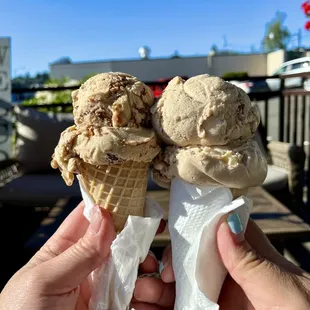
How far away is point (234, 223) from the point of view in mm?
978

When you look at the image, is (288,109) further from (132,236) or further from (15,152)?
(132,236)

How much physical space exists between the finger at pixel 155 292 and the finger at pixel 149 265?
4 cm

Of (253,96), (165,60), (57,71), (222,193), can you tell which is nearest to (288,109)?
(253,96)

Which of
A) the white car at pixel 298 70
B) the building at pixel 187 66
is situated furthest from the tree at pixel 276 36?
the white car at pixel 298 70

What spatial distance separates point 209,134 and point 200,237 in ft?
0.86

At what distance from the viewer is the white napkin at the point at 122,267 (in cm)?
103

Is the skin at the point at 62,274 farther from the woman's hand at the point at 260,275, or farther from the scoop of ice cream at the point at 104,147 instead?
the woman's hand at the point at 260,275

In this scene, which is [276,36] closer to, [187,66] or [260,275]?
[187,66]

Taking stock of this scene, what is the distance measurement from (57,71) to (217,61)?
11.3 metres

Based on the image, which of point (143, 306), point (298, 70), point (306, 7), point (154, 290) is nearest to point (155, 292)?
point (154, 290)

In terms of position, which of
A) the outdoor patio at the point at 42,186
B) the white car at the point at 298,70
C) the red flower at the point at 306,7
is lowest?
the outdoor patio at the point at 42,186

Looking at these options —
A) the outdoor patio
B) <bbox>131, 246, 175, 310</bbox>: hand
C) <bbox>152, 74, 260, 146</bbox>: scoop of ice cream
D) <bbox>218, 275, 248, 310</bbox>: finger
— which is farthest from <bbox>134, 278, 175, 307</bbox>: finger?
the outdoor patio

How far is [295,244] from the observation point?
306 centimetres

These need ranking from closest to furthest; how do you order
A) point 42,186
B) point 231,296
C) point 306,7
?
point 231,296 → point 42,186 → point 306,7
